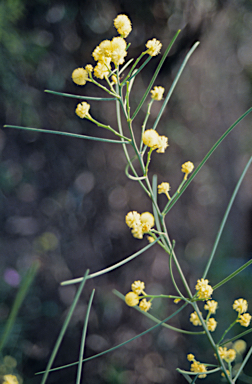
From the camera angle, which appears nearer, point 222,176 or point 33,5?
point 33,5

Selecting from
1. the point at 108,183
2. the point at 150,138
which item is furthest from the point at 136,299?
the point at 108,183

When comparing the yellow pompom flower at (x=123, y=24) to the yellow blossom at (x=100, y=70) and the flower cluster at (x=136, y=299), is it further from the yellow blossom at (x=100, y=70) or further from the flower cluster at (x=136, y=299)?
the flower cluster at (x=136, y=299)

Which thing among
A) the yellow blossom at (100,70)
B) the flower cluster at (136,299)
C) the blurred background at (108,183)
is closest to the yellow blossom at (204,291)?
the flower cluster at (136,299)

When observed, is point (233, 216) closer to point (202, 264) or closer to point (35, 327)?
point (202, 264)

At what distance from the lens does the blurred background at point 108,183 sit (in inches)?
21.5

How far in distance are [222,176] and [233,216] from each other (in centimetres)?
11

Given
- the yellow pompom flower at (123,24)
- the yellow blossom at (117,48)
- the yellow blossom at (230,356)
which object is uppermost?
the yellow pompom flower at (123,24)

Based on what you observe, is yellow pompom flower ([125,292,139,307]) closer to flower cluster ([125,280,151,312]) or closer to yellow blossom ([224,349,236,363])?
flower cluster ([125,280,151,312])

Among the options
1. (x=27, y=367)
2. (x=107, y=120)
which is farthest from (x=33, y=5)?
(x=27, y=367)

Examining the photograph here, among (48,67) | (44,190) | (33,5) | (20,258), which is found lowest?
(20,258)

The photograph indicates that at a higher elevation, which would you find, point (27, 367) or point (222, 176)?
point (222, 176)

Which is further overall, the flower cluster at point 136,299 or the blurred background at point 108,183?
the blurred background at point 108,183

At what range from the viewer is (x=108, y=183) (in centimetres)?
61

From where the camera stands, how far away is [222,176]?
64 centimetres
